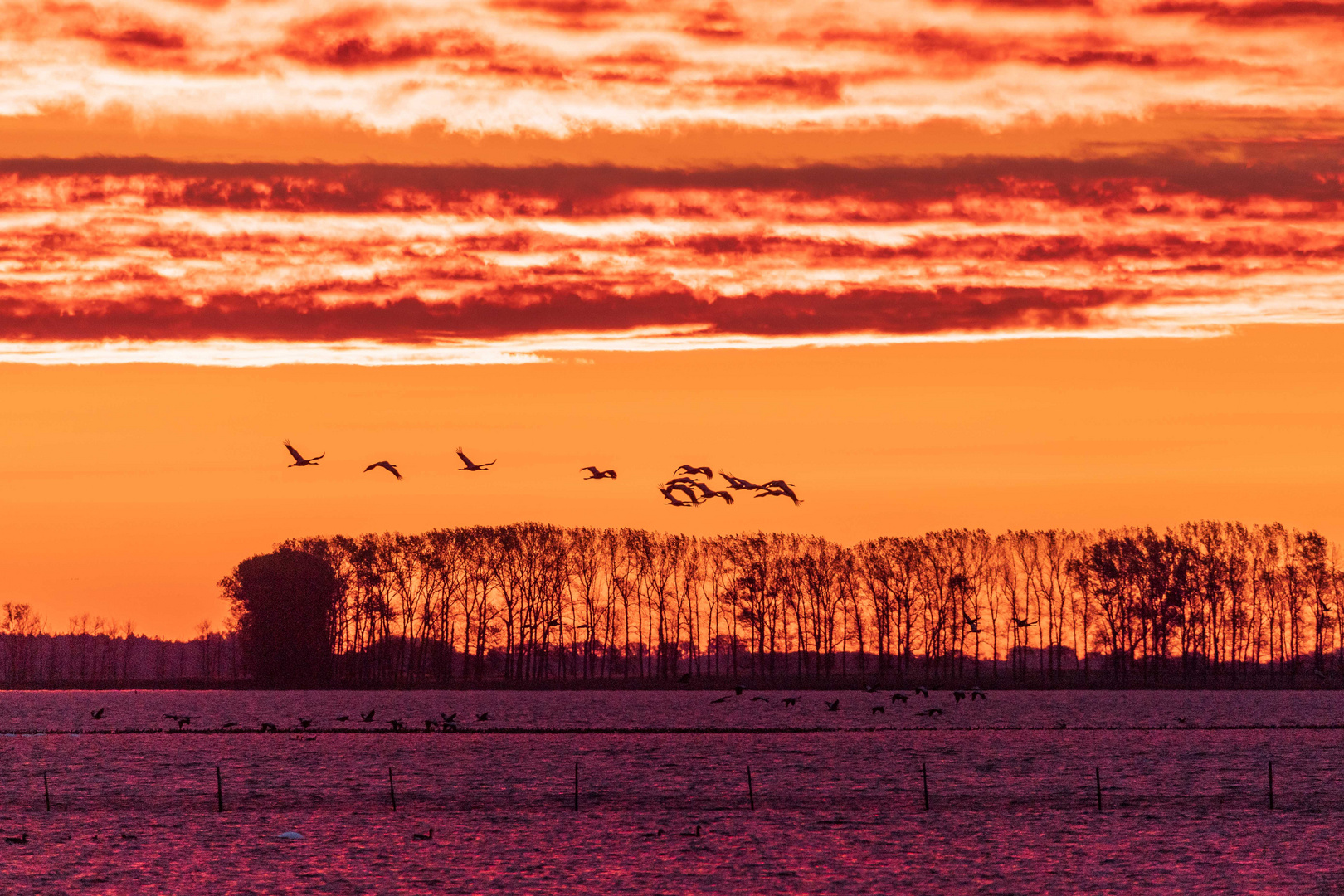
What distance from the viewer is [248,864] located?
49.8 metres

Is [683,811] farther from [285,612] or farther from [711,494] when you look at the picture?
[285,612]

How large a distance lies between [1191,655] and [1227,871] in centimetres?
14797

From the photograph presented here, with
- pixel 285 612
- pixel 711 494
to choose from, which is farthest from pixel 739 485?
pixel 285 612

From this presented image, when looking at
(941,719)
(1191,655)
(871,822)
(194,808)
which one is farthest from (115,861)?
(1191,655)

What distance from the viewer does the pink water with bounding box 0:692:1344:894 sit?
47.7 meters

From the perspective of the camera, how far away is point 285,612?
541ft

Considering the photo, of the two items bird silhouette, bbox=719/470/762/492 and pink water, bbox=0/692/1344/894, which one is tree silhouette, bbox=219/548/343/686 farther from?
bird silhouette, bbox=719/470/762/492

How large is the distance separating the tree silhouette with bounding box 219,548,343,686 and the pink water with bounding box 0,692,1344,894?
46.1 metres

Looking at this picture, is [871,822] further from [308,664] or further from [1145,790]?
[308,664]

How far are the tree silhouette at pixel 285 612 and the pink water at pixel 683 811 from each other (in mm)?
46120

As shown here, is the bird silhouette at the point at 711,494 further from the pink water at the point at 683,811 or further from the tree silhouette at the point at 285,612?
the tree silhouette at the point at 285,612

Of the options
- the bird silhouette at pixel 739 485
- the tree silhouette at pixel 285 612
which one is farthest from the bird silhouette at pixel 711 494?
the tree silhouette at pixel 285 612

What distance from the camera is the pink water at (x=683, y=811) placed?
4766cm

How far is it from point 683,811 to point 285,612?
108 metres
